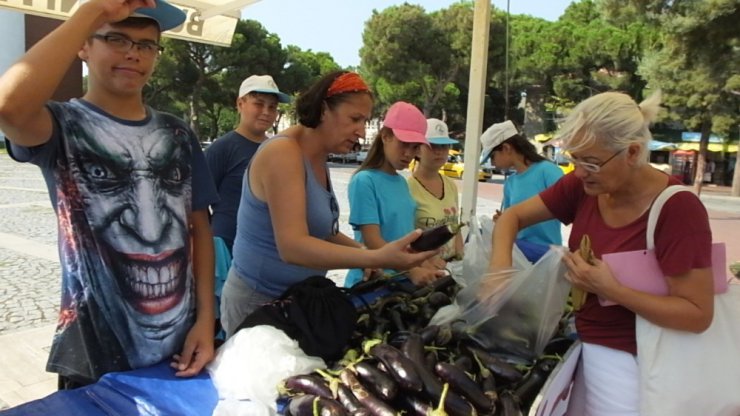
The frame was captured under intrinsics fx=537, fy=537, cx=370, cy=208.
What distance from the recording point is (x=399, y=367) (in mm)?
1457

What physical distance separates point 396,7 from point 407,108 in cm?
3398

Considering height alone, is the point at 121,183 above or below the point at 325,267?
above

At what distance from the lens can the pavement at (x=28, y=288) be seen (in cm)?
354

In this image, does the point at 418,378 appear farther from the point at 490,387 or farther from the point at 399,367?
the point at 490,387

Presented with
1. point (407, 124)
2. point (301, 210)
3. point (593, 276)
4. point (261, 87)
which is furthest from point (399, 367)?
point (261, 87)

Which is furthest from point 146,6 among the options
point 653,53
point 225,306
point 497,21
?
point 497,21

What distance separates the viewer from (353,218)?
283 centimetres

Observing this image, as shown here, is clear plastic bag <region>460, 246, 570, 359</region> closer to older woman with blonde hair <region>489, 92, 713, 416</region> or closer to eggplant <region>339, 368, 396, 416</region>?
older woman with blonde hair <region>489, 92, 713, 416</region>

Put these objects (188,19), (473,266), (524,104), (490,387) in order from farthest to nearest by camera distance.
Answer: (524,104) < (188,19) < (473,266) < (490,387)

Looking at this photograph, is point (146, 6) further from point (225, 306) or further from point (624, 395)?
point (624, 395)

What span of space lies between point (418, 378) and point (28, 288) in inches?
215

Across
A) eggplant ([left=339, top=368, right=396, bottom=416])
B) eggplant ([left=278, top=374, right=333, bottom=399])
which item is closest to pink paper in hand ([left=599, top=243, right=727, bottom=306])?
eggplant ([left=339, top=368, right=396, bottom=416])

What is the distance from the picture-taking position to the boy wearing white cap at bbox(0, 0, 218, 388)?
144 centimetres

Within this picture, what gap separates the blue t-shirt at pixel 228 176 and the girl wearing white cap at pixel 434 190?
1.12 metres
